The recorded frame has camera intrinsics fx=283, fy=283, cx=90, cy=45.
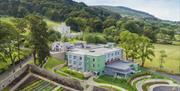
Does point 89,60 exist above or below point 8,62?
above

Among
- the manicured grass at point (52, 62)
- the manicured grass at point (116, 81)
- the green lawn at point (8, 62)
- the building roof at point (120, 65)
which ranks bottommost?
the manicured grass at point (116, 81)

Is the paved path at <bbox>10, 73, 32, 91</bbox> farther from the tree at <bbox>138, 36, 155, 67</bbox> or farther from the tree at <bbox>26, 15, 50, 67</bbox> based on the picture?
the tree at <bbox>138, 36, 155, 67</bbox>

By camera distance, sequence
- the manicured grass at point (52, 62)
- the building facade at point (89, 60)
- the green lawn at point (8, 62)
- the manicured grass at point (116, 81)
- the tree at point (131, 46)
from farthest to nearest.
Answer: the tree at point (131, 46)
the manicured grass at point (52, 62)
the building facade at point (89, 60)
the green lawn at point (8, 62)
the manicured grass at point (116, 81)

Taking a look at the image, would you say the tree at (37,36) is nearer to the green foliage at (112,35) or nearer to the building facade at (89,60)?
the building facade at (89,60)

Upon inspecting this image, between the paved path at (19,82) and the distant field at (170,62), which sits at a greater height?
the paved path at (19,82)

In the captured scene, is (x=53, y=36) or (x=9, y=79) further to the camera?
(x=53, y=36)

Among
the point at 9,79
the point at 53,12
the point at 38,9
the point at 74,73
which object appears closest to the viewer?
the point at 9,79

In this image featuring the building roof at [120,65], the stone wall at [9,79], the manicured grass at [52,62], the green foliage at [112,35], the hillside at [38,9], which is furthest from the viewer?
the hillside at [38,9]

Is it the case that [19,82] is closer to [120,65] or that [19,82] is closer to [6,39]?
[6,39]

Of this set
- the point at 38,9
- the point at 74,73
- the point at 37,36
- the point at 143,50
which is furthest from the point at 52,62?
the point at 38,9

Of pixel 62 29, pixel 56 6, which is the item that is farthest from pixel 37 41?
pixel 56 6

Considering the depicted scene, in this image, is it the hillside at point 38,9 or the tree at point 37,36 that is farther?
the hillside at point 38,9

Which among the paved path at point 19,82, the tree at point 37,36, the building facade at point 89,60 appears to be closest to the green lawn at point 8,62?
the tree at point 37,36
